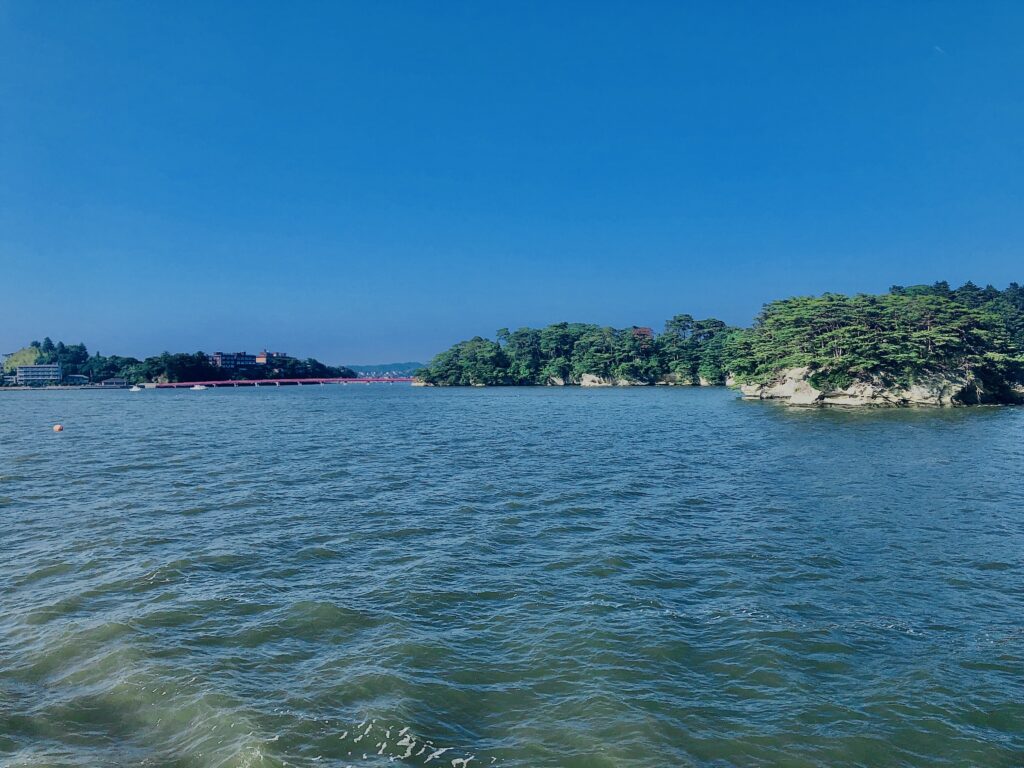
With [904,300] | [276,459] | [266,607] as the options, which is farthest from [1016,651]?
[904,300]

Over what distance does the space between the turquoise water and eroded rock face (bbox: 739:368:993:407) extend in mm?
39792

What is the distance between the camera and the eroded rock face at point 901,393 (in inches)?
2124

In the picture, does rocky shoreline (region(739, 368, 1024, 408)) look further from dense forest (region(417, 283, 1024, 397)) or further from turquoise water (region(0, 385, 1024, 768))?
turquoise water (region(0, 385, 1024, 768))

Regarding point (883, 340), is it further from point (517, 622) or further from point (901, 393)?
point (517, 622)

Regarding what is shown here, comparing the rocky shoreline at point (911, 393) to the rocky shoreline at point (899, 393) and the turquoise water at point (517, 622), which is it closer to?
the rocky shoreline at point (899, 393)

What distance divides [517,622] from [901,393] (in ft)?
194

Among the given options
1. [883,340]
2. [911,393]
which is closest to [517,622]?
[883,340]

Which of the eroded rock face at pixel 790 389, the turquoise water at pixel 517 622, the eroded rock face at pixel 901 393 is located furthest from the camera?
the eroded rock face at pixel 790 389

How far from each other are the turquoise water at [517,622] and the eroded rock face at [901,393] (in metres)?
39.8

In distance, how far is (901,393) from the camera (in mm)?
55438

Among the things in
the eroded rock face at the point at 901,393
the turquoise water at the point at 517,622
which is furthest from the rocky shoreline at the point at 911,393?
the turquoise water at the point at 517,622

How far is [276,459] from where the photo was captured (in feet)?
87.0

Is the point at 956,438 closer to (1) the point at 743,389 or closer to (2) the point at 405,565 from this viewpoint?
(2) the point at 405,565

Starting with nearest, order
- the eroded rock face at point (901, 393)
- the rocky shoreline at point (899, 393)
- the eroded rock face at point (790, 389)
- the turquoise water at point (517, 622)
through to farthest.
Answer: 1. the turquoise water at point (517, 622)
2. the eroded rock face at point (901, 393)
3. the rocky shoreline at point (899, 393)
4. the eroded rock face at point (790, 389)
